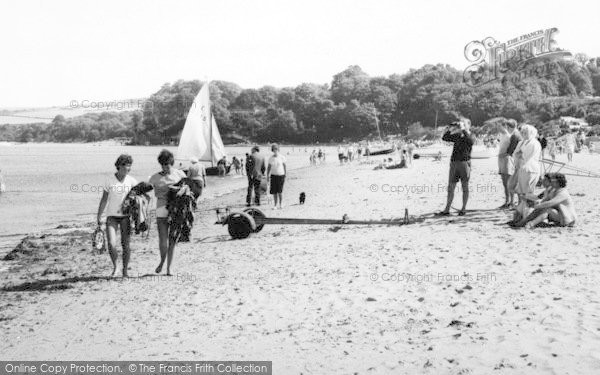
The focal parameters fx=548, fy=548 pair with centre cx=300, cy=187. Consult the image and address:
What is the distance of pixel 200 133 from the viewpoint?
38.2m

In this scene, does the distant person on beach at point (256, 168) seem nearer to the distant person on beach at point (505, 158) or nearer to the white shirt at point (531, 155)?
the distant person on beach at point (505, 158)

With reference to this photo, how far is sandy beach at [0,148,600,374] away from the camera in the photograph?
4289 millimetres

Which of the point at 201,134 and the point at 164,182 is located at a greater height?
the point at 201,134

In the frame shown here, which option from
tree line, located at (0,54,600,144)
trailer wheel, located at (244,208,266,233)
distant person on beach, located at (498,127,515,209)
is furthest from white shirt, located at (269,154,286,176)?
tree line, located at (0,54,600,144)

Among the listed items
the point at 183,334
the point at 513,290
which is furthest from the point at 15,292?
the point at 513,290

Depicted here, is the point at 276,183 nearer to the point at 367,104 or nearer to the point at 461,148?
the point at 461,148

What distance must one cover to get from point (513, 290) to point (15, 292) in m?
6.16

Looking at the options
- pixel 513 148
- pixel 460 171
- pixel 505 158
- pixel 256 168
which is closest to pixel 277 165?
pixel 256 168

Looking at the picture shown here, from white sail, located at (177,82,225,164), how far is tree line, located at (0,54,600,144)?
58.1 meters

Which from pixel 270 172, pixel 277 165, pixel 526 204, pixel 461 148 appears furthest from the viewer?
pixel 270 172

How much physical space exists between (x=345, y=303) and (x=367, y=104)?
4483 inches

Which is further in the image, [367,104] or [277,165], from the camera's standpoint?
[367,104]

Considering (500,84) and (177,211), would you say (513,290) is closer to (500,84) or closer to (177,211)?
(177,211)

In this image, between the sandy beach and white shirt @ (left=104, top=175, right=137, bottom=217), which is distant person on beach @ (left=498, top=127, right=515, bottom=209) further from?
white shirt @ (left=104, top=175, right=137, bottom=217)
